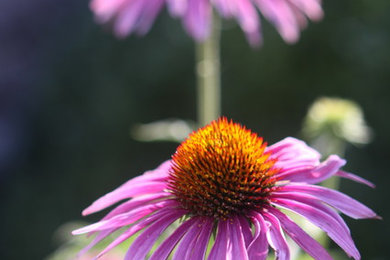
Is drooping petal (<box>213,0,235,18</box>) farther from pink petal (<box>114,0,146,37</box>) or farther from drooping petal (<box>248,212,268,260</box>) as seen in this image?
drooping petal (<box>248,212,268,260</box>)

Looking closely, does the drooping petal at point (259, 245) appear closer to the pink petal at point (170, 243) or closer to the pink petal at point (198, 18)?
the pink petal at point (170, 243)

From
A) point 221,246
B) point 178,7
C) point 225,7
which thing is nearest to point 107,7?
point 178,7

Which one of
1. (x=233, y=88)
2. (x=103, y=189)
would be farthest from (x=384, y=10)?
(x=103, y=189)

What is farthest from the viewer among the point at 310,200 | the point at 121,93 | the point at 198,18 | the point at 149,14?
the point at 121,93

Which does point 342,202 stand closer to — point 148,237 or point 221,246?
point 221,246

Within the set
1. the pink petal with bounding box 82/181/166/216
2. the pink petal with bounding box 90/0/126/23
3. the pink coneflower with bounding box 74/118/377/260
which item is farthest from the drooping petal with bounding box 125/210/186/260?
the pink petal with bounding box 90/0/126/23

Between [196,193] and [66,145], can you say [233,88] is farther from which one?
[196,193]

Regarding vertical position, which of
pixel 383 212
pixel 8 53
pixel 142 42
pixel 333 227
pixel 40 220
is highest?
pixel 8 53
